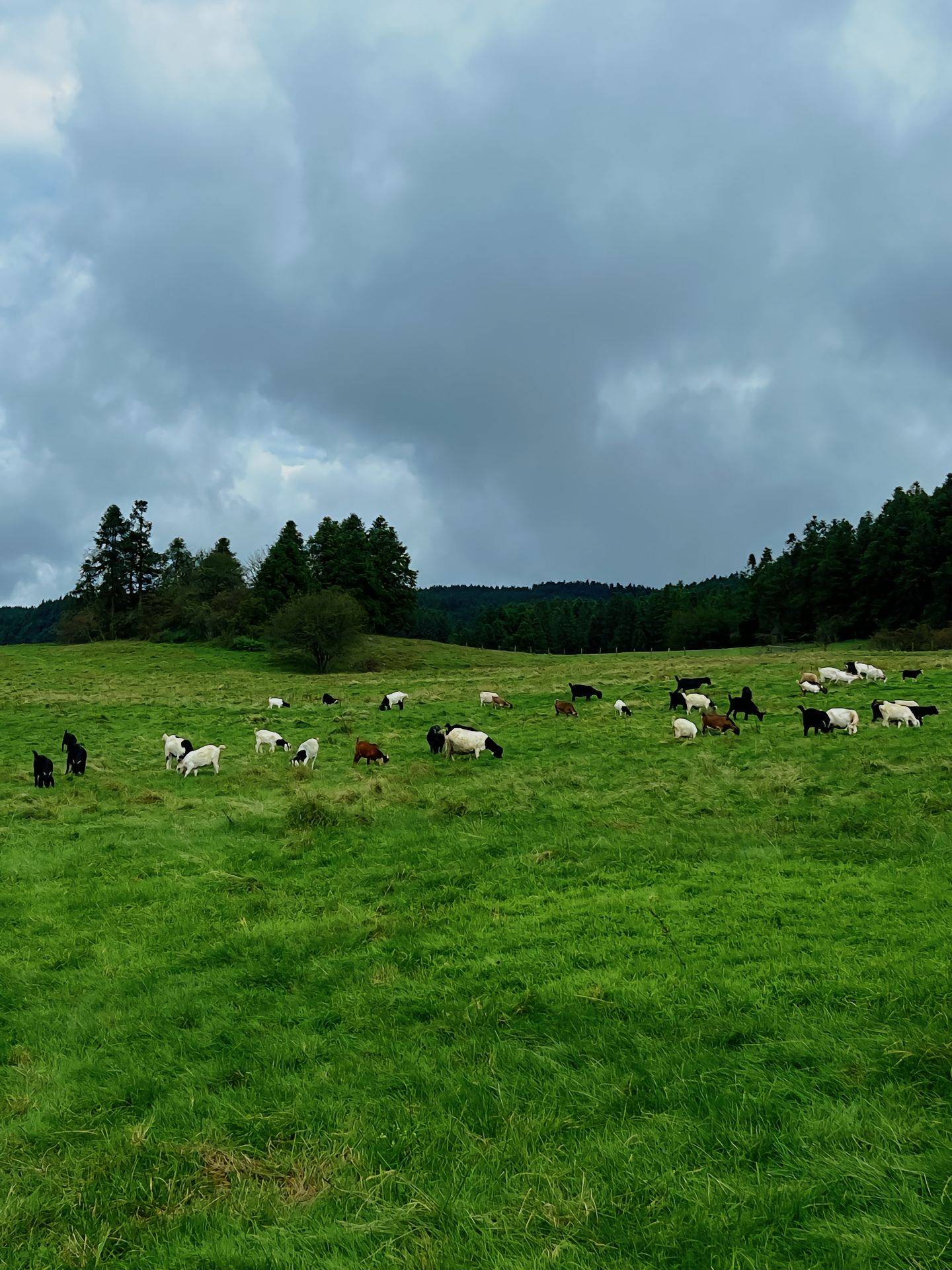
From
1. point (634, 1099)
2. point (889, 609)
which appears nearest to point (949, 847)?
point (634, 1099)

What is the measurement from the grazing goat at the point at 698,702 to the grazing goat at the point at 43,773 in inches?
833

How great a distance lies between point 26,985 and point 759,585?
112443mm

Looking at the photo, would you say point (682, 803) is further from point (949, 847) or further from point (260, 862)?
point (260, 862)

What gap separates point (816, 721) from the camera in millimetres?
21422

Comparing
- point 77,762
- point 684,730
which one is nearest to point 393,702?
point 77,762

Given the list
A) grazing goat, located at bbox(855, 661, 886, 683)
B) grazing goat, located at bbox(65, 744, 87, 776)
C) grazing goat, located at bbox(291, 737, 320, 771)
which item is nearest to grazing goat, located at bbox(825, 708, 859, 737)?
grazing goat, located at bbox(855, 661, 886, 683)

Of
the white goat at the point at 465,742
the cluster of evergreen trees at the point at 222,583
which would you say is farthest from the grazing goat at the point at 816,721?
the cluster of evergreen trees at the point at 222,583

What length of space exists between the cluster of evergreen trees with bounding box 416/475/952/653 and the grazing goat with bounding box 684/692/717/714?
4235cm

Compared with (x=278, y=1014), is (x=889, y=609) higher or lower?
higher

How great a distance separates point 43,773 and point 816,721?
2192cm

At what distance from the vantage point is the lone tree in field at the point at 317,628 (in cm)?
6362

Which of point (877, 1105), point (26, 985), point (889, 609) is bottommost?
point (26, 985)

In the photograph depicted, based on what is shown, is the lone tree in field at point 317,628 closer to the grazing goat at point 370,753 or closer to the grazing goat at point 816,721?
the grazing goat at point 370,753

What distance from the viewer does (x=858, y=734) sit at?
2011 centimetres
